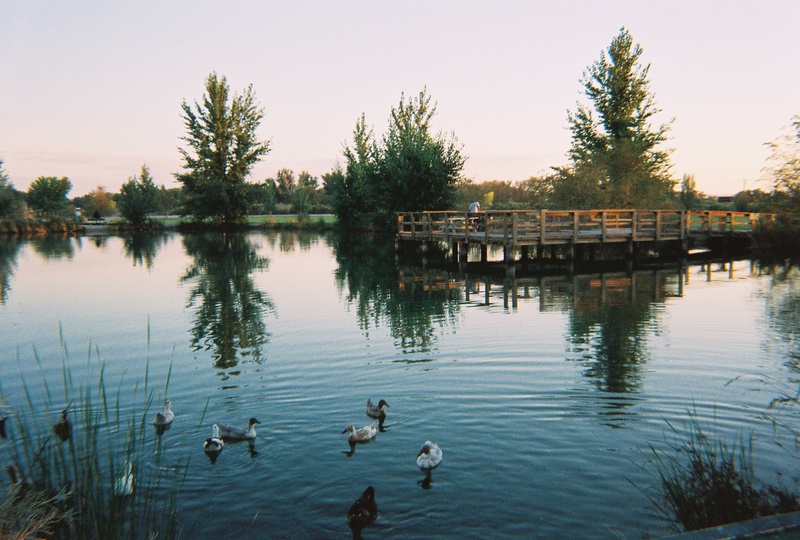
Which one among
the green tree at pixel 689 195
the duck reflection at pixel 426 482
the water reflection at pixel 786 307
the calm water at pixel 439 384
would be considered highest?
the green tree at pixel 689 195

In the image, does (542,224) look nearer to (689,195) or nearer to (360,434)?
(360,434)

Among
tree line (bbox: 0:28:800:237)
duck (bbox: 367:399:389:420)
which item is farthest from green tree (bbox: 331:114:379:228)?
duck (bbox: 367:399:389:420)

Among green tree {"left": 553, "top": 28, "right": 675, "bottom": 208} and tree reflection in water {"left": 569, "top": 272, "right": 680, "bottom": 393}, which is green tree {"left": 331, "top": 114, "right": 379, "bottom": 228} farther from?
tree reflection in water {"left": 569, "top": 272, "right": 680, "bottom": 393}

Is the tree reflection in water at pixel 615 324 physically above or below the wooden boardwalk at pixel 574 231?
below

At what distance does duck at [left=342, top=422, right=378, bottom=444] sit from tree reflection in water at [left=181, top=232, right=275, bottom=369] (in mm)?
5157

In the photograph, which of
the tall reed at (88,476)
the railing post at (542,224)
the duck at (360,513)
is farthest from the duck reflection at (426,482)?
the railing post at (542,224)

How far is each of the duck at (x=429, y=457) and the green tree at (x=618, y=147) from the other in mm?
38564

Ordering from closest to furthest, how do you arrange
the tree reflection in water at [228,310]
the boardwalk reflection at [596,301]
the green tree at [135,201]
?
the boardwalk reflection at [596,301] → the tree reflection in water at [228,310] → the green tree at [135,201]

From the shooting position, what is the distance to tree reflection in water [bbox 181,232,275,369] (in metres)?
13.9

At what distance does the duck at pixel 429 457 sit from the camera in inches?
283

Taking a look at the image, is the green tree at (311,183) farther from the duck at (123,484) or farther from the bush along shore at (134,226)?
the duck at (123,484)

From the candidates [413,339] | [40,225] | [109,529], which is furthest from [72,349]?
[40,225]

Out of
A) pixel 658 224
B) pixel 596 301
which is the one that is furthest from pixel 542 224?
pixel 596 301

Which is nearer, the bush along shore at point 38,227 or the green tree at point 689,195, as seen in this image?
the bush along shore at point 38,227
